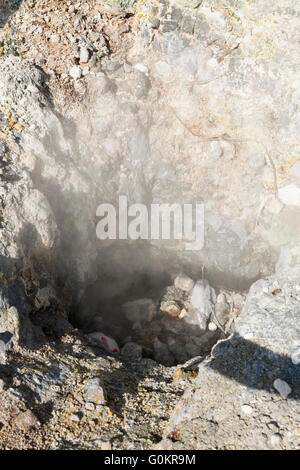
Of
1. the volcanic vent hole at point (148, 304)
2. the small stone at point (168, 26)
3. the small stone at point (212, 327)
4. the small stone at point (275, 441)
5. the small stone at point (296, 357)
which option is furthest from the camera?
the small stone at point (212, 327)

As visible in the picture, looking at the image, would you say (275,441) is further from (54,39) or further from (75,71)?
(54,39)

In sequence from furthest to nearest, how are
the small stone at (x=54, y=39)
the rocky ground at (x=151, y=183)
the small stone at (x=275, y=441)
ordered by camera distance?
the small stone at (x=54, y=39), the rocky ground at (x=151, y=183), the small stone at (x=275, y=441)

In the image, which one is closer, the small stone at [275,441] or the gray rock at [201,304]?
the small stone at [275,441]

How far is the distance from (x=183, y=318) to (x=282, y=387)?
8.96 ft

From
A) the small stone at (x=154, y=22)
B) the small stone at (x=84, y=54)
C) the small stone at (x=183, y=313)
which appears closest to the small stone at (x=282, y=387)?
the small stone at (x=183, y=313)

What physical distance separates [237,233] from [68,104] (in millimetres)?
3178

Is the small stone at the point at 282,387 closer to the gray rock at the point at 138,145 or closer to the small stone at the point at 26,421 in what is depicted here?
the small stone at the point at 26,421

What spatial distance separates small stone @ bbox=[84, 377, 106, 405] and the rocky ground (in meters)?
0.12

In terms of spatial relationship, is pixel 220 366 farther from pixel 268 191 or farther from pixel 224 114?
pixel 224 114

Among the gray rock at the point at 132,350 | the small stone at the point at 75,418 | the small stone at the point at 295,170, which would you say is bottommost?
the gray rock at the point at 132,350

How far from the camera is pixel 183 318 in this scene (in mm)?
5934

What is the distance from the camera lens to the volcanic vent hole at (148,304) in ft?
18.0

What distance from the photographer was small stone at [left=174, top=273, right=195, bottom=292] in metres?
6.12
